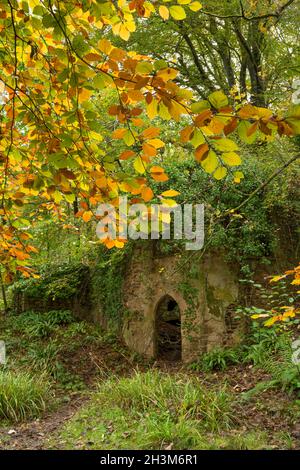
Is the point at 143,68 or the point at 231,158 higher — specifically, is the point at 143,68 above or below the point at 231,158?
above

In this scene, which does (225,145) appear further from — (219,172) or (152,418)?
(152,418)

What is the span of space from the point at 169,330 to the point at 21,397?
4.53 m

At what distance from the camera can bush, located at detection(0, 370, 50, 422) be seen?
6336mm

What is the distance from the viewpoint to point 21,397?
6.58 m

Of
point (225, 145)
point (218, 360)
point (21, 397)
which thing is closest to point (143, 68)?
point (225, 145)

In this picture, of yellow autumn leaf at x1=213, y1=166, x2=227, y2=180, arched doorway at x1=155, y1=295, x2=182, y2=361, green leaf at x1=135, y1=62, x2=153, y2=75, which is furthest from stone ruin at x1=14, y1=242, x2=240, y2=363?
green leaf at x1=135, y1=62, x2=153, y2=75

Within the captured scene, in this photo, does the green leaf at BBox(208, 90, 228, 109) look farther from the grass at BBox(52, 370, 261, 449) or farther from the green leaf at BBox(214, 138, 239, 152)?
the grass at BBox(52, 370, 261, 449)

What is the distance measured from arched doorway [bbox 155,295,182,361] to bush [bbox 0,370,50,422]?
329 cm

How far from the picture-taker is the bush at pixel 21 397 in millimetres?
6336

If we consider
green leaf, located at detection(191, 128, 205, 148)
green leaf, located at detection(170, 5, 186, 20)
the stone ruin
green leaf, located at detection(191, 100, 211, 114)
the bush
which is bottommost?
the bush

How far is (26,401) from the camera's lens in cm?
659
